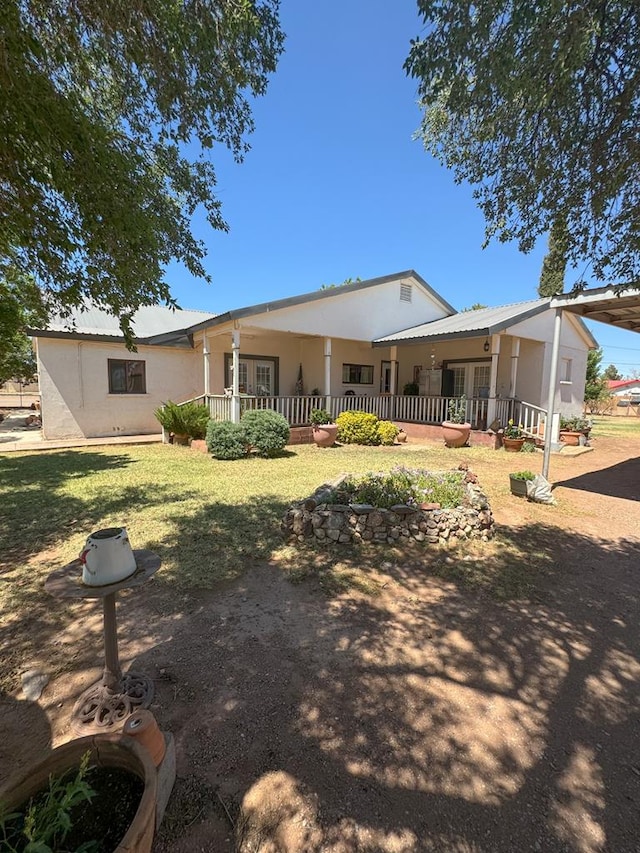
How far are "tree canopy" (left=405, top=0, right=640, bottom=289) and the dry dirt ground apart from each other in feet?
11.2

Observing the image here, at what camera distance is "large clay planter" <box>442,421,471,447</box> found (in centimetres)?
1178

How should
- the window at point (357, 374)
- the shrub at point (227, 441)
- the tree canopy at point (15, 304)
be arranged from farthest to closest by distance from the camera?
the window at point (357, 374) → the shrub at point (227, 441) → the tree canopy at point (15, 304)

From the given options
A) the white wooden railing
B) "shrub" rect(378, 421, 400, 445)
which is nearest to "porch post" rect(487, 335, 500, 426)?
the white wooden railing

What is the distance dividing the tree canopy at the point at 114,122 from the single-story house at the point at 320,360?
22.2 ft

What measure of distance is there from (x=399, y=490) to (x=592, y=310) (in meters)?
5.74

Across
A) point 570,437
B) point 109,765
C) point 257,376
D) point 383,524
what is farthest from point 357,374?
point 109,765

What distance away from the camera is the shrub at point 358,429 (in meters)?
12.5

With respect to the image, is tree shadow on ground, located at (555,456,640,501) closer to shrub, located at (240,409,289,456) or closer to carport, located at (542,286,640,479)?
carport, located at (542,286,640,479)

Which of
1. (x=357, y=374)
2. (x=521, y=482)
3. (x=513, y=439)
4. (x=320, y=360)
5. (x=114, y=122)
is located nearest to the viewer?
(x=114, y=122)

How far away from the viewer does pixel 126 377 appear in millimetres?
13266

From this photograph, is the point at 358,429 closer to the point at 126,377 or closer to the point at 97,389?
the point at 126,377

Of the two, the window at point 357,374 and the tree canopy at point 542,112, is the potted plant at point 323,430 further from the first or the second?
the tree canopy at point 542,112

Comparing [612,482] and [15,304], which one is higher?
[15,304]

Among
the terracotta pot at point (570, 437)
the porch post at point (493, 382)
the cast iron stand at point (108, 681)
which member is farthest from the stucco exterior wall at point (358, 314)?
the cast iron stand at point (108, 681)
